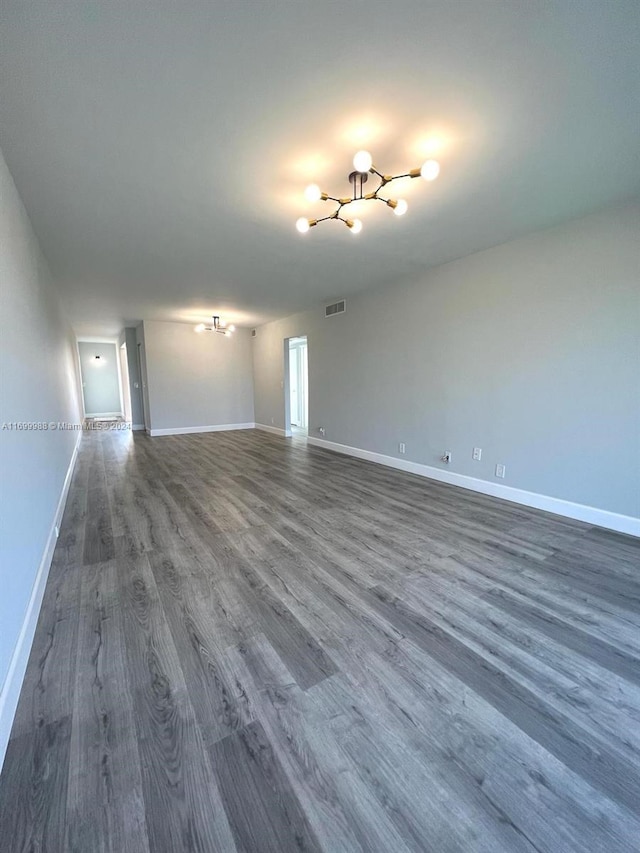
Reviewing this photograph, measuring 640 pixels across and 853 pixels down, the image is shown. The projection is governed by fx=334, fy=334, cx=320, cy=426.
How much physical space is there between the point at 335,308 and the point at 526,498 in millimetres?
3997

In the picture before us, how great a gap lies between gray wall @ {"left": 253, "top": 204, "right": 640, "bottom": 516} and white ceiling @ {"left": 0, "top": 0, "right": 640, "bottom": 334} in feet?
1.43

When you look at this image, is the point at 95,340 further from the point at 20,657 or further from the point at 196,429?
the point at 20,657

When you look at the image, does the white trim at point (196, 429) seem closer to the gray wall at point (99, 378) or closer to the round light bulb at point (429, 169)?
the gray wall at point (99, 378)

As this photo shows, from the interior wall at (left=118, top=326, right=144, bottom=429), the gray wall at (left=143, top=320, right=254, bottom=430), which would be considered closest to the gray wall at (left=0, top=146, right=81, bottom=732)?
the gray wall at (left=143, top=320, right=254, bottom=430)

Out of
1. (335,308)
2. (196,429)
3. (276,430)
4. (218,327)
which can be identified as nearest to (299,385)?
(276,430)

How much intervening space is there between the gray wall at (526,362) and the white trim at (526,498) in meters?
0.06

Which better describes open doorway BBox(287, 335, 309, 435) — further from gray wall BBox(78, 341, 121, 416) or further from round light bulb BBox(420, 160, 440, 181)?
gray wall BBox(78, 341, 121, 416)

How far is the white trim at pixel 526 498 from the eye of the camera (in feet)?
9.06

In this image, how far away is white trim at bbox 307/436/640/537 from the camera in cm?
276

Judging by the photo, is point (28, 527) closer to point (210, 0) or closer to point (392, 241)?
point (210, 0)

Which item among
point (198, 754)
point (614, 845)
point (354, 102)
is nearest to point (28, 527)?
point (198, 754)

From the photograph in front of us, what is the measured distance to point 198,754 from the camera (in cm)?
112

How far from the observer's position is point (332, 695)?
53.0 inches

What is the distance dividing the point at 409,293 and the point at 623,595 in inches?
146
